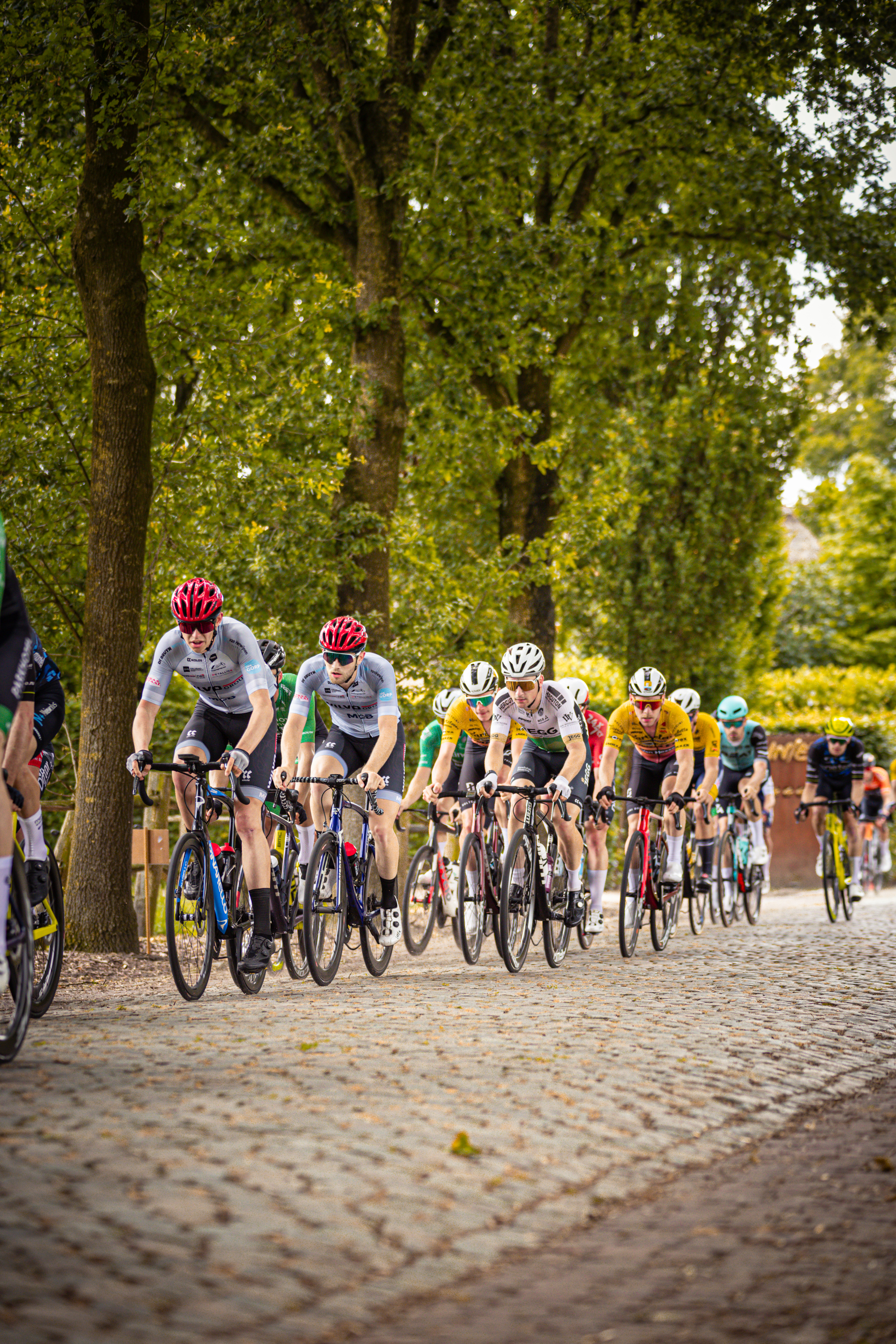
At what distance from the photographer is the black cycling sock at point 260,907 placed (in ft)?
27.7

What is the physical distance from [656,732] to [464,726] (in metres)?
1.80

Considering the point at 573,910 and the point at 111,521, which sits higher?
the point at 111,521

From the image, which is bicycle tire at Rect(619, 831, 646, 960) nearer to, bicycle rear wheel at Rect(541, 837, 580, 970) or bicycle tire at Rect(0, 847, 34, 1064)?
bicycle rear wheel at Rect(541, 837, 580, 970)

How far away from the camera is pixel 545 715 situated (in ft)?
36.7

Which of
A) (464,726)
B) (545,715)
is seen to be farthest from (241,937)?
(464,726)

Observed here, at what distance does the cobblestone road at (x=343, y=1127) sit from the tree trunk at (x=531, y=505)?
12794mm

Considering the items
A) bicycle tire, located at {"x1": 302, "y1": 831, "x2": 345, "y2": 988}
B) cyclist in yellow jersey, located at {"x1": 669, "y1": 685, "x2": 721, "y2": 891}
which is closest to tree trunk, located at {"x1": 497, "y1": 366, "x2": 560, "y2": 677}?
cyclist in yellow jersey, located at {"x1": 669, "y1": 685, "x2": 721, "y2": 891}

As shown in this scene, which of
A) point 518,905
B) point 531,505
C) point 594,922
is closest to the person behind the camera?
point 518,905

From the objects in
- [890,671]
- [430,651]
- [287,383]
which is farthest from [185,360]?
[890,671]

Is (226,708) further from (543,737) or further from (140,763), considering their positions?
(543,737)

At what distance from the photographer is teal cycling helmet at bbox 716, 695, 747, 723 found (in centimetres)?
1666

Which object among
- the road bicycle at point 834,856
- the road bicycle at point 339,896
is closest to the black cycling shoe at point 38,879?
the road bicycle at point 339,896

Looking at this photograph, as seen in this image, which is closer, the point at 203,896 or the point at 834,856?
the point at 203,896

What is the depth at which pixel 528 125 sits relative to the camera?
61.0 ft
